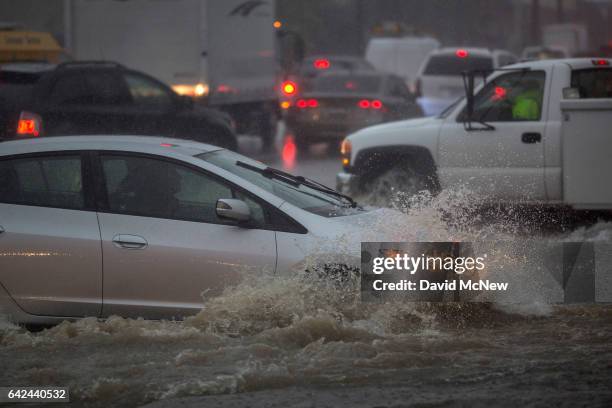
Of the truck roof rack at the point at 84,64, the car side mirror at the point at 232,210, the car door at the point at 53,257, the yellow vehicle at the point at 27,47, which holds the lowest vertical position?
the car door at the point at 53,257

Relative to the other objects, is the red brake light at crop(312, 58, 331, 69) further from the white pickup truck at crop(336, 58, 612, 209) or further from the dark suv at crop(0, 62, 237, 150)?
the white pickup truck at crop(336, 58, 612, 209)

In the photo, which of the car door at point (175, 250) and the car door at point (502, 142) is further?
the car door at point (502, 142)

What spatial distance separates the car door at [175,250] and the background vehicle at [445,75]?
18366 mm

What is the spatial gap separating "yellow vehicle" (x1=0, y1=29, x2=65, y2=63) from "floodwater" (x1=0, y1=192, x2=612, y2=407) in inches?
604

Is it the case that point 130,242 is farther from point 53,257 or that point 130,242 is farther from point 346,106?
point 346,106

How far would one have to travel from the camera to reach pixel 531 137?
36.6 ft

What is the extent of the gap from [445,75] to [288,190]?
18971 millimetres

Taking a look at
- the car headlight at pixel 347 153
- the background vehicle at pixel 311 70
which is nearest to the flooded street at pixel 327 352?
the car headlight at pixel 347 153

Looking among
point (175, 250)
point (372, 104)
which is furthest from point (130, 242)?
point (372, 104)

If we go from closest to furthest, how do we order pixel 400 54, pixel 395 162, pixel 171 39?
pixel 395 162 < pixel 171 39 < pixel 400 54

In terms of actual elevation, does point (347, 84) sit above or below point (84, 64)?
above

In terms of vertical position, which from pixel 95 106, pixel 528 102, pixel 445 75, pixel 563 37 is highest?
pixel 563 37

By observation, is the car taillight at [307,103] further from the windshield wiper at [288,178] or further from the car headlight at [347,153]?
the windshield wiper at [288,178]

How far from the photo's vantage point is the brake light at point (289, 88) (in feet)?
80.7
